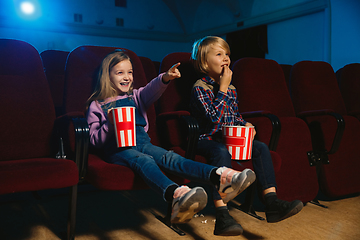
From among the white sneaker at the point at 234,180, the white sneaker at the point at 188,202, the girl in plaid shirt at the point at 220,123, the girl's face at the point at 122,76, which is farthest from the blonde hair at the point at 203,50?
the white sneaker at the point at 188,202

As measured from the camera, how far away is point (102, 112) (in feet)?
5.16

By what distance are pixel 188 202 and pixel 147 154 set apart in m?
0.43

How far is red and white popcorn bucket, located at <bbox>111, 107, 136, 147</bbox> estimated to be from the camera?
1270 mm

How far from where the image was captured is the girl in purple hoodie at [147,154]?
1136 millimetres

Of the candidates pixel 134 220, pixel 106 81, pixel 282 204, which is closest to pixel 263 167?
pixel 282 204

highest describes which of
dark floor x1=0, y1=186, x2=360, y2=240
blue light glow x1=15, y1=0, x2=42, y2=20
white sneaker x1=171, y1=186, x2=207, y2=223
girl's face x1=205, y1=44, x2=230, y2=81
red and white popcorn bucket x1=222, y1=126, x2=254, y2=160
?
blue light glow x1=15, y1=0, x2=42, y2=20

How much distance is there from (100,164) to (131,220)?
596 mm

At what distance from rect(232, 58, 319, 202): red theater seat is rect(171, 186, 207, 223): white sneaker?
0.81 meters

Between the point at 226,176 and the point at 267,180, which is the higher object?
the point at 226,176

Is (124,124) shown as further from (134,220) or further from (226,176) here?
(134,220)

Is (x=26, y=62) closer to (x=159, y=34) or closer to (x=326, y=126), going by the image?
(x=326, y=126)

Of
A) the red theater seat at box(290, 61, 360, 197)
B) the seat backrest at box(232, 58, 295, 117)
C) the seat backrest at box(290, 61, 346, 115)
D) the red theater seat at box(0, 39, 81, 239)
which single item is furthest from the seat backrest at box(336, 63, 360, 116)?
the red theater seat at box(0, 39, 81, 239)

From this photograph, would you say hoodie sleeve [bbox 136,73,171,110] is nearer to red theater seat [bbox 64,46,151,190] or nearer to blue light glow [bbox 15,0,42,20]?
red theater seat [bbox 64,46,151,190]

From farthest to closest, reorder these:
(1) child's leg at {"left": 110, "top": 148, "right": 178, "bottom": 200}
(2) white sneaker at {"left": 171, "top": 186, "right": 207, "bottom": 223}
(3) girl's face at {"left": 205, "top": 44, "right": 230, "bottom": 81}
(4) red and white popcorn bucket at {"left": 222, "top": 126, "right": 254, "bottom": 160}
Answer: (3) girl's face at {"left": 205, "top": 44, "right": 230, "bottom": 81} < (4) red and white popcorn bucket at {"left": 222, "top": 126, "right": 254, "bottom": 160} < (1) child's leg at {"left": 110, "top": 148, "right": 178, "bottom": 200} < (2) white sneaker at {"left": 171, "top": 186, "right": 207, "bottom": 223}
